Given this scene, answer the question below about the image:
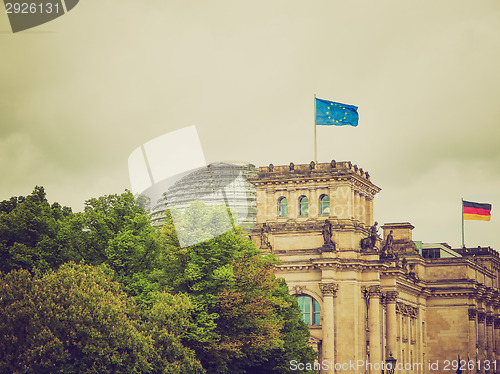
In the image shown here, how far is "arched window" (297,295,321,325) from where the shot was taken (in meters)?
120

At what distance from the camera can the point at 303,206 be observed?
124 metres

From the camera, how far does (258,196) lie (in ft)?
411

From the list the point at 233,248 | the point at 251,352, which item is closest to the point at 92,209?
the point at 233,248

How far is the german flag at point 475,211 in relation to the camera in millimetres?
157875

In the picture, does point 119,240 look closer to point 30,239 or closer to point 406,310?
point 30,239

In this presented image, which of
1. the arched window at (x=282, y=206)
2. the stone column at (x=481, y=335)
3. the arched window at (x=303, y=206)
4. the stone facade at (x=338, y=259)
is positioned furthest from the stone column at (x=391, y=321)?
the stone column at (x=481, y=335)

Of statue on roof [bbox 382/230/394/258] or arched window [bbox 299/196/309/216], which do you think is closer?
arched window [bbox 299/196/309/216]

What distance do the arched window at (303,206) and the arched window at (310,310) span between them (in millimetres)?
9473

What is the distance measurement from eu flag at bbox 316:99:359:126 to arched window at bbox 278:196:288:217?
9.87m

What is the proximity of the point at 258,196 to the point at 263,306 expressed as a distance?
114ft

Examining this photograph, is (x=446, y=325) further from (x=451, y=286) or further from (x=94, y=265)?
(x=94, y=265)

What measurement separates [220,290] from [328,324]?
32681mm

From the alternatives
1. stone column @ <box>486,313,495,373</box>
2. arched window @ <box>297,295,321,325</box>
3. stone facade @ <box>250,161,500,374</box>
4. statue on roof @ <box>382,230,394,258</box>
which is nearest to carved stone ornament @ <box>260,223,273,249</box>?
stone facade @ <box>250,161,500,374</box>

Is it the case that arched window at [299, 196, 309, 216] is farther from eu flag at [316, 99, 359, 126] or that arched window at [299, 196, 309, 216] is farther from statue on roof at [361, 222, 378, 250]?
eu flag at [316, 99, 359, 126]
